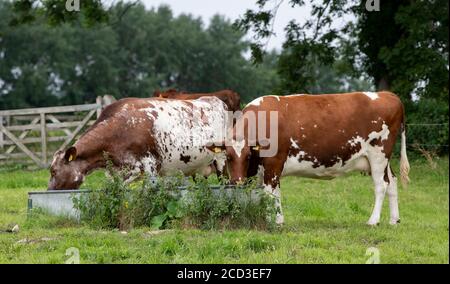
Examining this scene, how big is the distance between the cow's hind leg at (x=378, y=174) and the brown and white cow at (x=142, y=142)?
257cm

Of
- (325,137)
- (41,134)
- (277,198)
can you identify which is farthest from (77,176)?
(41,134)

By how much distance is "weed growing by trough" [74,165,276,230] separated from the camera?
29.9 feet

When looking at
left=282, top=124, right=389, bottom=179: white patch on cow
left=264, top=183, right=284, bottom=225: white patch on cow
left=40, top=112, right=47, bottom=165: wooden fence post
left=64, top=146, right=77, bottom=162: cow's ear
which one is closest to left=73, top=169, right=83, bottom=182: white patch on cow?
left=64, top=146, right=77, bottom=162: cow's ear

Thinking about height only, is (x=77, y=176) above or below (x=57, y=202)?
above

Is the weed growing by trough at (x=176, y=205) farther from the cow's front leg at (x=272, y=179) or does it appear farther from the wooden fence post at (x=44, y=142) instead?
the wooden fence post at (x=44, y=142)

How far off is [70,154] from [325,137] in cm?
351

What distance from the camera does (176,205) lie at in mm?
9375

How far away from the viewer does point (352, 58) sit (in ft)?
84.5

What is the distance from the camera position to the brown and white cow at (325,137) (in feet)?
32.5

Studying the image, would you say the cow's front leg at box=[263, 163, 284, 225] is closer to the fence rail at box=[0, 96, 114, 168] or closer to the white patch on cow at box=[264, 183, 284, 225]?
the white patch on cow at box=[264, 183, 284, 225]

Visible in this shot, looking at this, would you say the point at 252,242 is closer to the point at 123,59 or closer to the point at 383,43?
the point at 383,43

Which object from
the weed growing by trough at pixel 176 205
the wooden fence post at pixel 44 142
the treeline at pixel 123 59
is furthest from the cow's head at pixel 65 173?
the treeline at pixel 123 59
